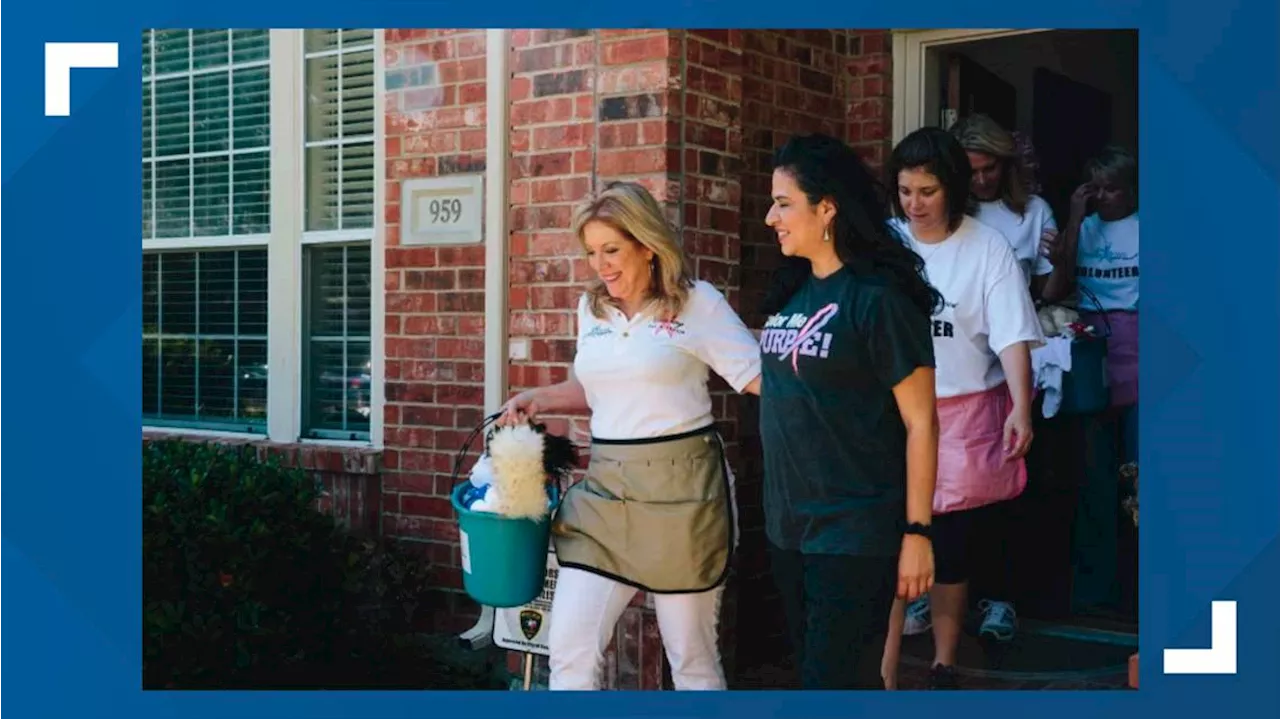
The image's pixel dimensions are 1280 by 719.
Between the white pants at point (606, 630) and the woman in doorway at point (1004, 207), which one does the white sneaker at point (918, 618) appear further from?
the white pants at point (606, 630)

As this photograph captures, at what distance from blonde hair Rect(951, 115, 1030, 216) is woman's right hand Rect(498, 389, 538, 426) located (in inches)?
72.9

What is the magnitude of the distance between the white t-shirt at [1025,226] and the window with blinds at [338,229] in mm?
2340

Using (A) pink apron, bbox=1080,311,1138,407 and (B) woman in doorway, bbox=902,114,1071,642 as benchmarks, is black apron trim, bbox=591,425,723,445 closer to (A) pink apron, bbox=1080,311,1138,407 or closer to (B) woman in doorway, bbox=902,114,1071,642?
(B) woman in doorway, bbox=902,114,1071,642

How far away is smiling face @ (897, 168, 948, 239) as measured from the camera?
4820 mm

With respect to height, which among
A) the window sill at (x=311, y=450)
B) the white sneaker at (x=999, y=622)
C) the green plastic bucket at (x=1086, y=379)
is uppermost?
the green plastic bucket at (x=1086, y=379)

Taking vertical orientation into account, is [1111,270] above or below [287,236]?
below

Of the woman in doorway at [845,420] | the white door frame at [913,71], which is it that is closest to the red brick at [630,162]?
the woman in doorway at [845,420]

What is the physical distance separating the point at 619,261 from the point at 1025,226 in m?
1.74

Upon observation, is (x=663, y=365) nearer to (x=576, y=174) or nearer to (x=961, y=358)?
(x=576, y=174)
